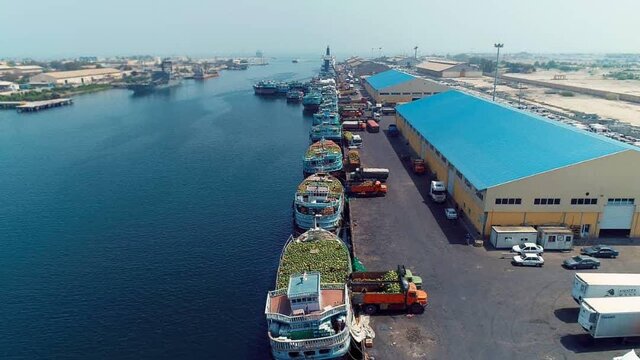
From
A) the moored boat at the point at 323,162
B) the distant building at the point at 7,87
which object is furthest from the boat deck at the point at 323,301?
the distant building at the point at 7,87

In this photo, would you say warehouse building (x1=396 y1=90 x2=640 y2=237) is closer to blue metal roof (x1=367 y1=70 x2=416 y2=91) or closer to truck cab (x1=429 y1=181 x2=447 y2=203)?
truck cab (x1=429 y1=181 x2=447 y2=203)

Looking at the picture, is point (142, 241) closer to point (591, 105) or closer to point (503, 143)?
point (503, 143)

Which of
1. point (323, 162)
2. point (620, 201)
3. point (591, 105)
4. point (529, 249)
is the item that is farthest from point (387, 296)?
point (591, 105)

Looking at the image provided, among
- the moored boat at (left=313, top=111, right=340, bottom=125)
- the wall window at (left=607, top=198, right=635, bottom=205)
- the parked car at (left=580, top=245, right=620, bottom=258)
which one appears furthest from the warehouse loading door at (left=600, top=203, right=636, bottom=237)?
the moored boat at (left=313, top=111, right=340, bottom=125)

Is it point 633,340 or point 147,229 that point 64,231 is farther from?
point 633,340

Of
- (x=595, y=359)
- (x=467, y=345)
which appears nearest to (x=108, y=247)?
(x=467, y=345)

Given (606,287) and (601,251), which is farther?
(601,251)
